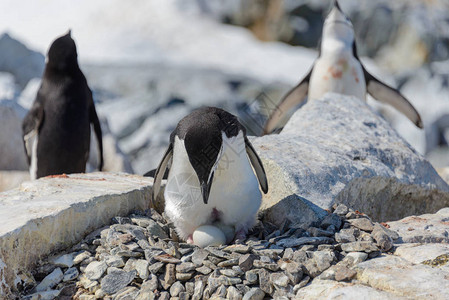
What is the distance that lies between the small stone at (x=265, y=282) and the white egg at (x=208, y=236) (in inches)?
13.9

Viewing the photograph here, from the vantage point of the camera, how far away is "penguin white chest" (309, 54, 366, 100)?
19.0 ft

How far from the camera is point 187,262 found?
241cm

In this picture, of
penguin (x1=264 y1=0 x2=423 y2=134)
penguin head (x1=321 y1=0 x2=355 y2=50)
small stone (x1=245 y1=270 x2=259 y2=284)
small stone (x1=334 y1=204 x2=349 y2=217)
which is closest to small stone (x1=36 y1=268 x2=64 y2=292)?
small stone (x1=245 y1=270 x2=259 y2=284)

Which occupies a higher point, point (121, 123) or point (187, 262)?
point (187, 262)

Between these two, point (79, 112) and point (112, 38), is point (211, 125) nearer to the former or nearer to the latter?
point (79, 112)

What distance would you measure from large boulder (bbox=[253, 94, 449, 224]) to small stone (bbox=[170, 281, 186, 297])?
0.74 metres

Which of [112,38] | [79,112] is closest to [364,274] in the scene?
[79,112]

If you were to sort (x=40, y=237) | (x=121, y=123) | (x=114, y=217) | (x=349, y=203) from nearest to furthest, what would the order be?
(x=40, y=237), (x=114, y=217), (x=349, y=203), (x=121, y=123)

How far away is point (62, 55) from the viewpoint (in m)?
4.79

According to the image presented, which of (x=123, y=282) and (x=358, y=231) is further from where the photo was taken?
(x=358, y=231)

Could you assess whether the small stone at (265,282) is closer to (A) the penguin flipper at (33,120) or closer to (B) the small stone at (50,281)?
(B) the small stone at (50,281)

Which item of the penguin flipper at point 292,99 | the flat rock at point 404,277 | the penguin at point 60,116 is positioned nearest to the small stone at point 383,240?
the flat rock at point 404,277

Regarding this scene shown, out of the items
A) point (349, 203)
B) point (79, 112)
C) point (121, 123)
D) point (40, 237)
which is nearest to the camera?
point (40, 237)

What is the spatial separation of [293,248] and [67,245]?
3.27ft
